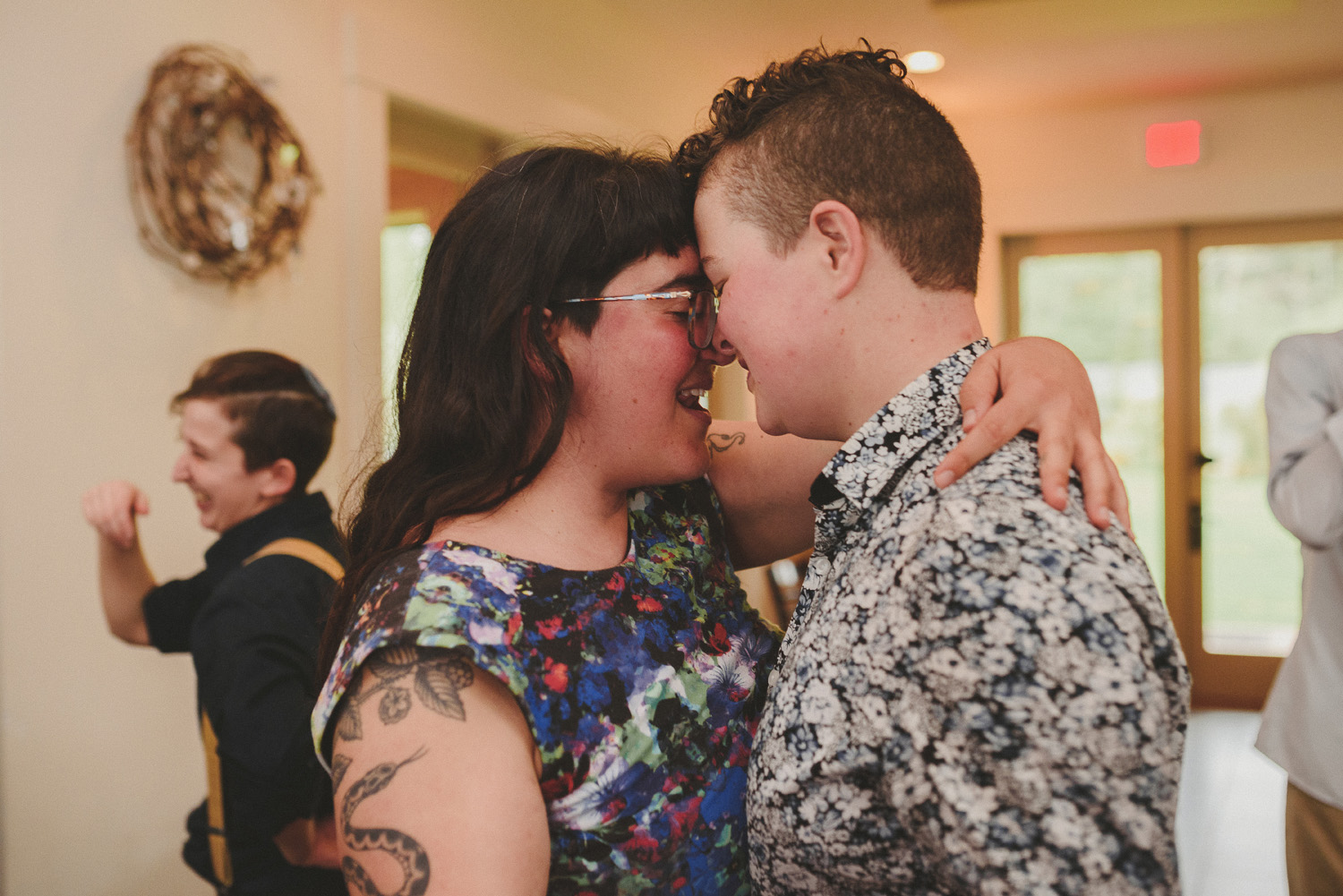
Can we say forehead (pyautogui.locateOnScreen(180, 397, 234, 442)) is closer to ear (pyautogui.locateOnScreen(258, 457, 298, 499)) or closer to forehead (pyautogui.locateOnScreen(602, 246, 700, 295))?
ear (pyautogui.locateOnScreen(258, 457, 298, 499))

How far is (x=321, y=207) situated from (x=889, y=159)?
2162 millimetres

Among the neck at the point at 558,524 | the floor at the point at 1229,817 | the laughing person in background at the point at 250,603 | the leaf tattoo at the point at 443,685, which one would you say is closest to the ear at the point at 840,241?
the neck at the point at 558,524

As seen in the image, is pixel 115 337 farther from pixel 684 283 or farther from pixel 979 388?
pixel 979 388

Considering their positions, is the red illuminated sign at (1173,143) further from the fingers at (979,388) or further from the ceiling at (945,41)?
the fingers at (979,388)

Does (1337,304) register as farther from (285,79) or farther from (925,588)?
(925,588)

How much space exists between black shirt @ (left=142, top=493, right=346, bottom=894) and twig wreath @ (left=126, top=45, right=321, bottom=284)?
88 cm

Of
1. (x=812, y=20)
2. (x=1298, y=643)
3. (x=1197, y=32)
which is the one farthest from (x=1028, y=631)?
(x=1197, y=32)

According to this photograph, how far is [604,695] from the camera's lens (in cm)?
106

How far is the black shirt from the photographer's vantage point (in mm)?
1751

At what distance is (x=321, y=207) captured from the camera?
283 centimetres

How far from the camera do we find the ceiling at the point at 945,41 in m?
4.07

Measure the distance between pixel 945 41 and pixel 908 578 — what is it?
447 cm

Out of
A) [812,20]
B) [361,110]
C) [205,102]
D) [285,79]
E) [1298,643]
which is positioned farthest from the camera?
[812,20]

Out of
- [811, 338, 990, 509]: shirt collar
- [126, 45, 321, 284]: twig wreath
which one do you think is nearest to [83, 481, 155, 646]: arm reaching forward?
[126, 45, 321, 284]: twig wreath
